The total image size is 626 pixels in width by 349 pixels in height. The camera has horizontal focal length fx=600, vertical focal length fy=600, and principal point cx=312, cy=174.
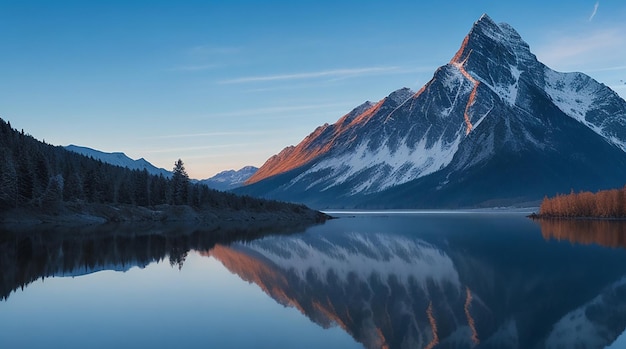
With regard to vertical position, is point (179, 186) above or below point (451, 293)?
above

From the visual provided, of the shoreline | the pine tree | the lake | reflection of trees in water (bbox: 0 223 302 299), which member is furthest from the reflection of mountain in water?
the pine tree

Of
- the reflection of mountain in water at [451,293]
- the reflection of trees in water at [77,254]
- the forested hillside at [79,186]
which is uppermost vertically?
the forested hillside at [79,186]

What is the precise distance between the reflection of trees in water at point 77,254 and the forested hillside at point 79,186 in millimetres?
38387

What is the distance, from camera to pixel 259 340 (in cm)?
2527

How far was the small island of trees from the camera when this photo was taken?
16138cm

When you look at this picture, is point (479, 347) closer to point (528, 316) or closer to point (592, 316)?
point (528, 316)

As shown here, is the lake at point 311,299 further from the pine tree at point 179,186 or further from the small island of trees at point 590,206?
the small island of trees at point 590,206

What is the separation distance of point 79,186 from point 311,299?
10528 centimetres

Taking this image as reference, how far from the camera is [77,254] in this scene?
58.0 metres

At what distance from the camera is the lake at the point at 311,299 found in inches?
1016

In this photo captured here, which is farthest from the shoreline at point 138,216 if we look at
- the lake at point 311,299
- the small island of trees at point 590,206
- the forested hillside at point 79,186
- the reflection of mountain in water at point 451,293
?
the small island of trees at point 590,206

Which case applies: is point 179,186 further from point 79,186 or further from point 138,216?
point 79,186

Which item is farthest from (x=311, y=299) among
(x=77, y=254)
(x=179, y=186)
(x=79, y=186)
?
(x=179, y=186)

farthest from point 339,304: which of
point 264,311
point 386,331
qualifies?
point 386,331
